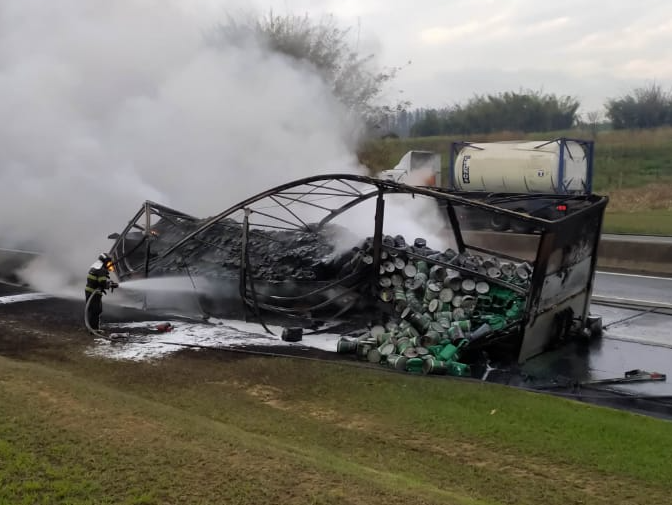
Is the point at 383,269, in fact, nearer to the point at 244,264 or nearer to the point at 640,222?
the point at 244,264

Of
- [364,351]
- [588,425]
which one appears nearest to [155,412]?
[364,351]

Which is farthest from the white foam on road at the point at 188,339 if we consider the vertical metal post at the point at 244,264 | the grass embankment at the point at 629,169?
the grass embankment at the point at 629,169

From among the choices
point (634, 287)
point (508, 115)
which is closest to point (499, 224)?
point (634, 287)

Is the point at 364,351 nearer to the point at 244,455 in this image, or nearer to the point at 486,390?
the point at 486,390

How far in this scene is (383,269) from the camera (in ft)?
28.8

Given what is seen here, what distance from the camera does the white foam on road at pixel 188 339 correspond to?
27.4 ft

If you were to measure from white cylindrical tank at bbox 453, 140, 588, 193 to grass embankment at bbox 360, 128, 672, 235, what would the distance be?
240 cm

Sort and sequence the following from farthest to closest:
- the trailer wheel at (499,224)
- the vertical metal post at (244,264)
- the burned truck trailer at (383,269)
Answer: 1. the trailer wheel at (499,224)
2. the vertical metal post at (244,264)
3. the burned truck trailer at (383,269)

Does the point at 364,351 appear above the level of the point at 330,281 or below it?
below

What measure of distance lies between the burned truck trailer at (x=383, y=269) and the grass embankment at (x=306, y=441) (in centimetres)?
143

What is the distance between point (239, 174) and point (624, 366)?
10859 millimetres

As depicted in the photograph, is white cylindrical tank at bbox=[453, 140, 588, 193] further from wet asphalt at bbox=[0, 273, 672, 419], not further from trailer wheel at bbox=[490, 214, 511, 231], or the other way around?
wet asphalt at bbox=[0, 273, 672, 419]

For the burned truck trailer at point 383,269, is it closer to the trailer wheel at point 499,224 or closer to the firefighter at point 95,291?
the firefighter at point 95,291

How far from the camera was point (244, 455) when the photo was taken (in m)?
4.50
